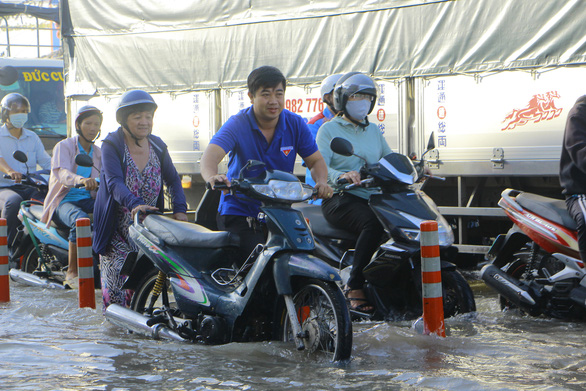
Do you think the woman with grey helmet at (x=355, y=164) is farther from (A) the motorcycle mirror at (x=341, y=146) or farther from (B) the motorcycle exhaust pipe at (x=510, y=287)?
(B) the motorcycle exhaust pipe at (x=510, y=287)

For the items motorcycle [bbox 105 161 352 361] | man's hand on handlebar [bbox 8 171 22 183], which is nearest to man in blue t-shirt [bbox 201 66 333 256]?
motorcycle [bbox 105 161 352 361]

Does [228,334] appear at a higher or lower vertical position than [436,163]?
lower

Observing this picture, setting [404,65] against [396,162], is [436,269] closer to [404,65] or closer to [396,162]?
[396,162]

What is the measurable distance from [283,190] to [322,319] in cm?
74

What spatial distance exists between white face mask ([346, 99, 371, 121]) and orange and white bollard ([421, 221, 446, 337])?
144 cm

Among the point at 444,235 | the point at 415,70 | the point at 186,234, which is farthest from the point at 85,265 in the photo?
the point at 415,70

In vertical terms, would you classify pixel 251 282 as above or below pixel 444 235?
below

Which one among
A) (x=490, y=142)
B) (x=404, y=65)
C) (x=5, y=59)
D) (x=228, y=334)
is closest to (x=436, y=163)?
(x=490, y=142)

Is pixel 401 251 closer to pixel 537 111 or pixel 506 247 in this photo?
pixel 506 247

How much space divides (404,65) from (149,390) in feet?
18.2

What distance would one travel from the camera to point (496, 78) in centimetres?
817

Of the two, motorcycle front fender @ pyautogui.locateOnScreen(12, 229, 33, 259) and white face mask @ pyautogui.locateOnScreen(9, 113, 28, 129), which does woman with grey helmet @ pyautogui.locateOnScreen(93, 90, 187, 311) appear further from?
white face mask @ pyautogui.locateOnScreen(9, 113, 28, 129)

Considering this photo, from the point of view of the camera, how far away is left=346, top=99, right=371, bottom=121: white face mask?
618 cm

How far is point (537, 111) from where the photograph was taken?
7.81 m
